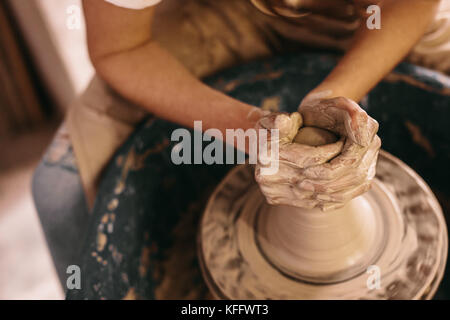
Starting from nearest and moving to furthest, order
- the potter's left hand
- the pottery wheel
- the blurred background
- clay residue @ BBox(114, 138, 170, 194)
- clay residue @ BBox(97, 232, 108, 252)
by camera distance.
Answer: the potter's left hand
the pottery wheel
clay residue @ BBox(97, 232, 108, 252)
clay residue @ BBox(114, 138, 170, 194)
the blurred background

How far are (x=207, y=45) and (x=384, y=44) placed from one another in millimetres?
643

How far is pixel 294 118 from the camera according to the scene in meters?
0.88

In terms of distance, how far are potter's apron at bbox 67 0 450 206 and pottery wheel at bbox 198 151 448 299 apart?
1.48 ft

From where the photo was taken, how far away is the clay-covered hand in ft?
2.64

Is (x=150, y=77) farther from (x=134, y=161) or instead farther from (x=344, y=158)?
(x=344, y=158)

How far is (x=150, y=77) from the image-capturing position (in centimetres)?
118

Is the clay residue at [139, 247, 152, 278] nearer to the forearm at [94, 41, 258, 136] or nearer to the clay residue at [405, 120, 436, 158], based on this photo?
the forearm at [94, 41, 258, 136]

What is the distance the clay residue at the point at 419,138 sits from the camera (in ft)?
4.68

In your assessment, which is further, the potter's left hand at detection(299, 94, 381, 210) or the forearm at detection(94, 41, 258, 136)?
the forearm at detection(94, 41, 258, 136)

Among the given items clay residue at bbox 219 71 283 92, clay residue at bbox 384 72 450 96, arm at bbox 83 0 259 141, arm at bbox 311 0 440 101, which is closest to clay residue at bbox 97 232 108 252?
arm at bbox 83 0 259 141

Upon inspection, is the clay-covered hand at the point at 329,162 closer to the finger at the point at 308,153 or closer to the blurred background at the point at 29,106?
the finger at the point at 308,153
